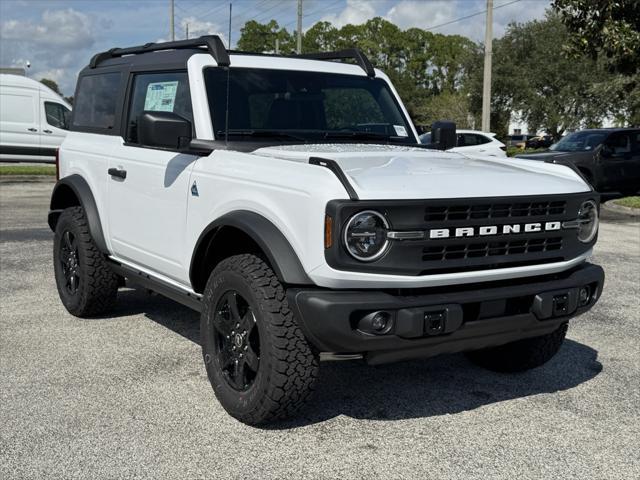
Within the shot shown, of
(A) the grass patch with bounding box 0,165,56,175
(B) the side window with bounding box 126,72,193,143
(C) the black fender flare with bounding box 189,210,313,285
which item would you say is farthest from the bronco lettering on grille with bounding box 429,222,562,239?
(A) the grass patch with bounding box 0,165,56,175

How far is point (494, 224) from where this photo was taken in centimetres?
364

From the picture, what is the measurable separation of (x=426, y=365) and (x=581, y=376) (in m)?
0.97

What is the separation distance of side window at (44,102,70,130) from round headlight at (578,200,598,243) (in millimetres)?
19103

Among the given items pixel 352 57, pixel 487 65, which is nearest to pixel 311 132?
pixel 352 57

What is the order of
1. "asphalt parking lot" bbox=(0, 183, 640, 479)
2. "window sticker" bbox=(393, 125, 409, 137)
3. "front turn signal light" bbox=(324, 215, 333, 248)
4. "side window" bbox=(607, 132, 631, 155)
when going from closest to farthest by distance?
"front turn signal light" bbox=(324, 215, 333, 248) < "asphalt parking lot" bbox=(0, 183, 640, 479) < "window sticker" bbox=(393, 125, 409, 137) < "side window" bbox=(607, 132, 631, 155)

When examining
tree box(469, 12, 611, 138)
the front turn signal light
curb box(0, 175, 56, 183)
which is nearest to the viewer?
the front turn signal light

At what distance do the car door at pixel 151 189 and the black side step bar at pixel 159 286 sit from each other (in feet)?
0.24

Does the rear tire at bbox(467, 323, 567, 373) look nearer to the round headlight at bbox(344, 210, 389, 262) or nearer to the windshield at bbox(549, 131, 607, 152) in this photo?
the round headlight at bbox(344, 210, 389, 262)

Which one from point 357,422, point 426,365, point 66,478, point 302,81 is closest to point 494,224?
point 357,422

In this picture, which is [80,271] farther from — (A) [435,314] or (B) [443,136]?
(A) [435,314]

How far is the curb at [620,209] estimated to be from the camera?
14646 mm

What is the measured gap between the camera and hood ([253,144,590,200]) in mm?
3447

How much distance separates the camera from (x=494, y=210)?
3643mm

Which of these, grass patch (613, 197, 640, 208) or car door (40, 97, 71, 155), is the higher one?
car door (40, 97, 71, 155)
